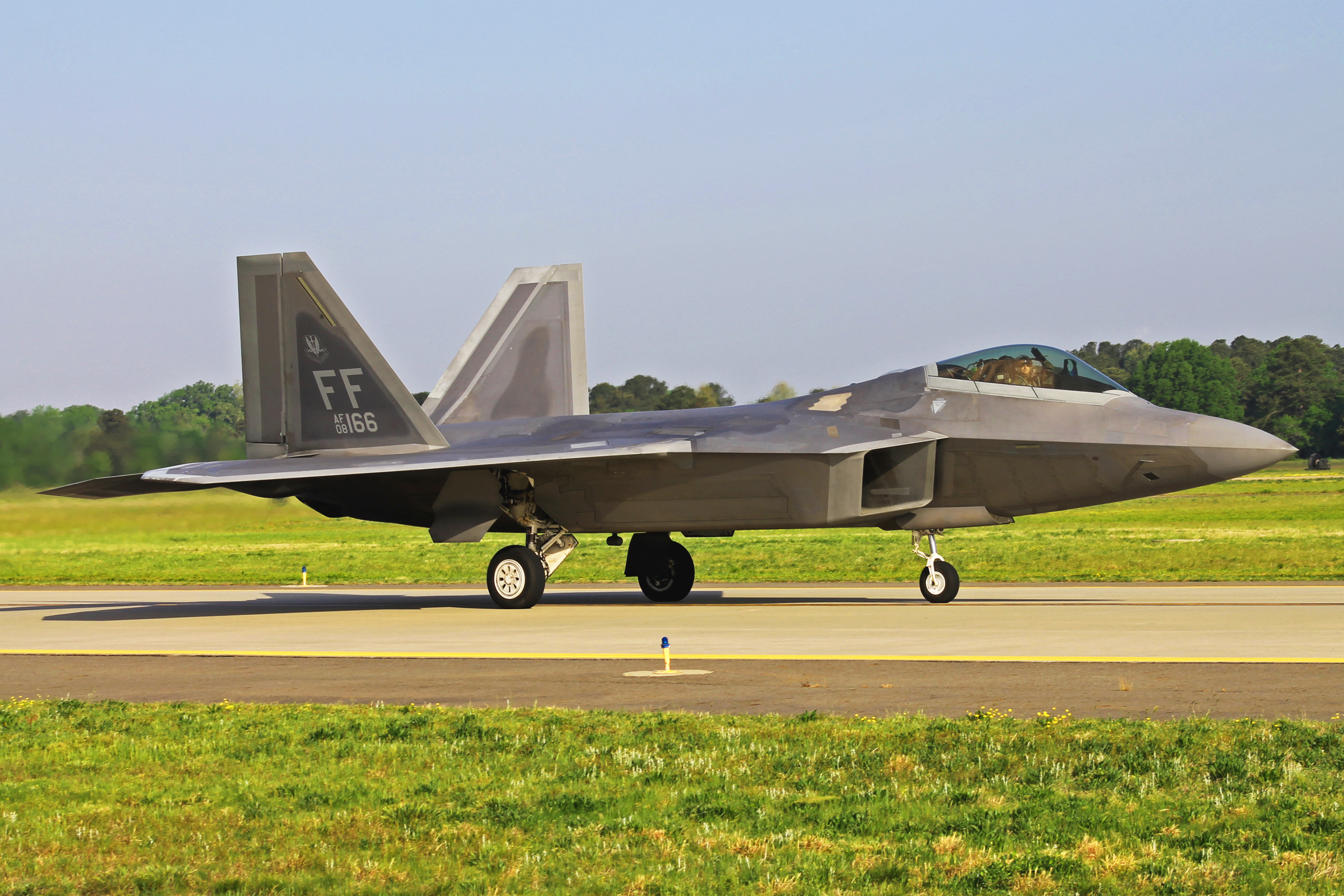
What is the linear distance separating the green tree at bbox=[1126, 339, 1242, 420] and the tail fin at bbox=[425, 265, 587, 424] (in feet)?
398

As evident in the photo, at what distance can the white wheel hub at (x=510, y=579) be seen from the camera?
765 inches

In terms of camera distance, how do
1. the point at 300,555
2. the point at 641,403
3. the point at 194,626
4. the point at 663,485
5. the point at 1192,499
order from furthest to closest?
1. the point at 641,403
2. the point at 1192,499
3. the point at 300,555
4. the point at 663,485
5. the point at 194,626

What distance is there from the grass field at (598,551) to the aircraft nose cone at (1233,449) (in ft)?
24.9

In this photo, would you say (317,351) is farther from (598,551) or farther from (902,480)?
(598,551)

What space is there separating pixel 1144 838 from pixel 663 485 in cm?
1373

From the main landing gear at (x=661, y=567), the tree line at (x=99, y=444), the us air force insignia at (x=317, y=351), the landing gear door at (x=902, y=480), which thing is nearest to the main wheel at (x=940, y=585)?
the landing gear door at (x=902, y=480)

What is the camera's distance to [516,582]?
1945 cm

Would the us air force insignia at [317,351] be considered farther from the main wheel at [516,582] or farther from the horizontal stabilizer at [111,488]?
the main wheel at [516,582]

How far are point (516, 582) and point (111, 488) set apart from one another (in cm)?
656

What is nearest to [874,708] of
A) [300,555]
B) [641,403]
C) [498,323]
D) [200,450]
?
[498,323]

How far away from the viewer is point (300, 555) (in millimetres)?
38250

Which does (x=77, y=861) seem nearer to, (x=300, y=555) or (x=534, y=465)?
(x=534, y=465)

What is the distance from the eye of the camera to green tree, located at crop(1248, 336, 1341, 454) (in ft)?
419

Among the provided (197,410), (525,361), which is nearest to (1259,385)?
(197,410)
